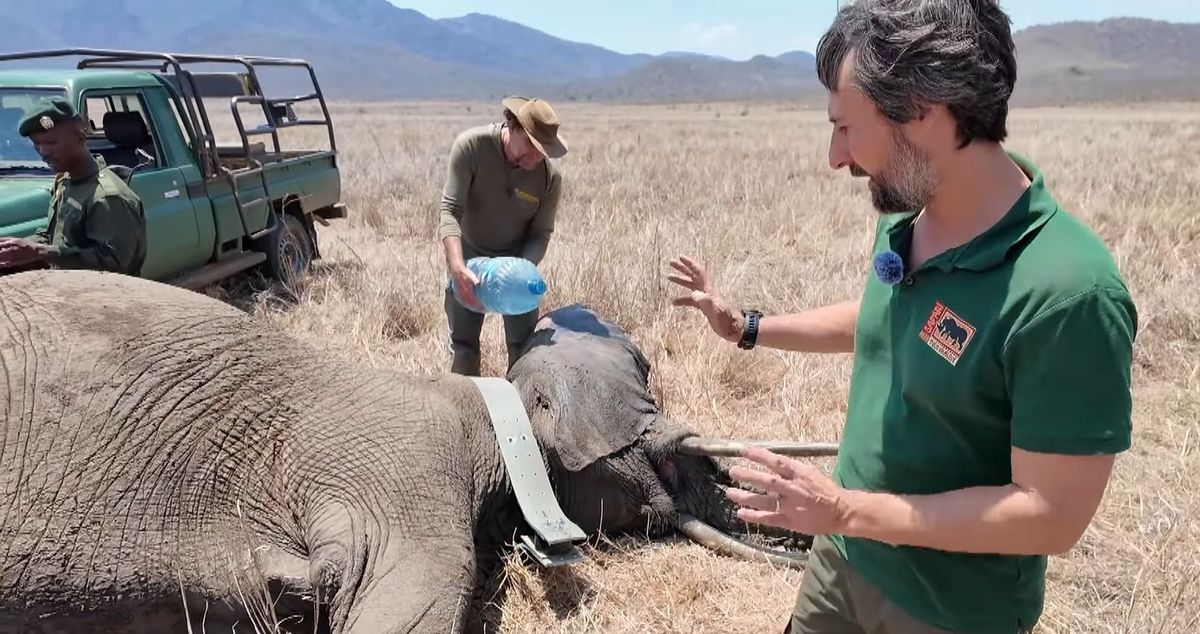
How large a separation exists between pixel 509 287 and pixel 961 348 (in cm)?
308

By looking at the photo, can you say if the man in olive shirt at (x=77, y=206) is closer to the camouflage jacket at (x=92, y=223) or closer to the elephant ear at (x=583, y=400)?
the camouflage jacket at (x=92, y=223)

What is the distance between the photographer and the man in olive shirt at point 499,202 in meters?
4.54

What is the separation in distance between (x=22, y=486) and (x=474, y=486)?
4.15ft

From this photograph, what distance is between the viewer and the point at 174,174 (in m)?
6.50

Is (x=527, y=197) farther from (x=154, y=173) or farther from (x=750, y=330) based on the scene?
(x=154, y=173)

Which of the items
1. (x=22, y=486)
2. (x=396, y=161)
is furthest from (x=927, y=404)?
(x=396, y=161)

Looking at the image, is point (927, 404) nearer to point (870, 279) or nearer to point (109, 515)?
point (870, 279)

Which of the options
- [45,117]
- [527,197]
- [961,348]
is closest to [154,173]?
[45,117]

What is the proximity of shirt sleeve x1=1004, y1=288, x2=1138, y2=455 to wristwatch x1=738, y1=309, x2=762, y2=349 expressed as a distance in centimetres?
106

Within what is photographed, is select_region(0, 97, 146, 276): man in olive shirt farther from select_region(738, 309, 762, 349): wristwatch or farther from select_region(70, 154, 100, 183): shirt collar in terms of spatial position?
select_region(738, 309, 762, 349): wristwatch

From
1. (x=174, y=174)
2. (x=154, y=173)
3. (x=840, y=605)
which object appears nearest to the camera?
(x=840, y=605)

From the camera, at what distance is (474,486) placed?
3.01m

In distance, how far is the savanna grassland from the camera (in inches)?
120

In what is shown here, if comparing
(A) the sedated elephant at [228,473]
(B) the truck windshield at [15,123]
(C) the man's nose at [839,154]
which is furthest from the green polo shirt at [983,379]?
(B) the truck windshield at [15,123]
